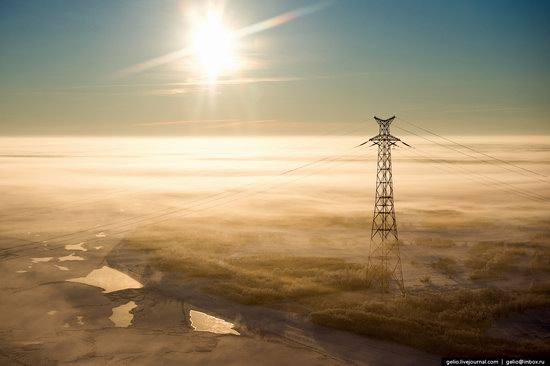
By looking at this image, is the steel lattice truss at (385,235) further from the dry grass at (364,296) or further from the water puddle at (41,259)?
the water puddle at (41,259)

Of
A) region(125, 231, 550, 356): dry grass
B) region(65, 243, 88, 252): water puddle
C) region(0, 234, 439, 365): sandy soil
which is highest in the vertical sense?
region(65, 243, 88, 252): water puddle

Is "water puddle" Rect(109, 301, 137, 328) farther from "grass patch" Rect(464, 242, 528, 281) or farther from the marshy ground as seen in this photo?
"grass patch" Rect(464, 242, 528, 281)

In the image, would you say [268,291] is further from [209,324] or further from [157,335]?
[157,335]

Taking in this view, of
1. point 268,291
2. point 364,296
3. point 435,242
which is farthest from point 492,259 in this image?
point 268,291

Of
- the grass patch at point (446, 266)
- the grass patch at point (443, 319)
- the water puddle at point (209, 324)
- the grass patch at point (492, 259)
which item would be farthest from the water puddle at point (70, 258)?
the grass patch at point (492, 259)

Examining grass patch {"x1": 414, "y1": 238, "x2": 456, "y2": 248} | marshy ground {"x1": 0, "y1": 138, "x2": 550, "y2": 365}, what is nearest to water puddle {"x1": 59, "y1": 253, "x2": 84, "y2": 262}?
marshy ground {"x1": 0, "y1": 138, "x2": 550, "y2": 365}
